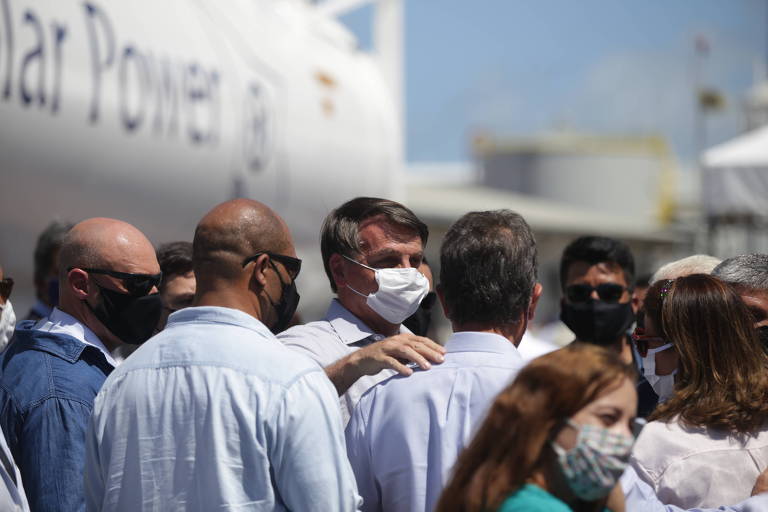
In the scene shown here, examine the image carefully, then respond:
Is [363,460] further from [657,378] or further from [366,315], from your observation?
[657,378]

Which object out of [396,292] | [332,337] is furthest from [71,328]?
[396,292]

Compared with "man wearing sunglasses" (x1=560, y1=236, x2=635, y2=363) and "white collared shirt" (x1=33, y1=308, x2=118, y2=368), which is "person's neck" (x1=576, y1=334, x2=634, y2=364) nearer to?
"man wearing sunglasses" (x1=560, y1=236, x2=635, y2=363)

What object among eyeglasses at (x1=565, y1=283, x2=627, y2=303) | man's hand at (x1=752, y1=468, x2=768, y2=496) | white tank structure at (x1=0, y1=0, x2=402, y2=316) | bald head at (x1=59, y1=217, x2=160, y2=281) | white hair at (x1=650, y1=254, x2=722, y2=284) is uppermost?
white tank structure at (x1=0, y1=0, x2=402, y2=316)

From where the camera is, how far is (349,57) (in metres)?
9.48

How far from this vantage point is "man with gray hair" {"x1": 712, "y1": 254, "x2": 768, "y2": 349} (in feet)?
10.7

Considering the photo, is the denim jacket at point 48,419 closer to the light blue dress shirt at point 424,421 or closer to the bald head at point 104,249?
the bald head at point 104,249

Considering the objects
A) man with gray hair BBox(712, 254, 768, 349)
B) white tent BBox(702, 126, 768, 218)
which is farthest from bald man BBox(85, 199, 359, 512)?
white tent BBox(702, 126, 768, 218)

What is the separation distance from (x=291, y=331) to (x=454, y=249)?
79cm

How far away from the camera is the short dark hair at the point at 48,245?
476 centimetres

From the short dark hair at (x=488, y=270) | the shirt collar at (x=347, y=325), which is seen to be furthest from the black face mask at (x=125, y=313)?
the short dark hair at (x=488, y=270)

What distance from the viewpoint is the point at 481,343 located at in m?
2.58

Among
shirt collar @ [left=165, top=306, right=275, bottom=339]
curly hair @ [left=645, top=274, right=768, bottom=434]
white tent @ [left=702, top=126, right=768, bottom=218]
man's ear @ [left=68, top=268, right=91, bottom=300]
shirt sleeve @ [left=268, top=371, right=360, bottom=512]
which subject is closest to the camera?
shirt sleeve @ [left=268, top=371, right=360, bottom=512]

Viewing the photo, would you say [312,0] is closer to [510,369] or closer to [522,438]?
[510,369]

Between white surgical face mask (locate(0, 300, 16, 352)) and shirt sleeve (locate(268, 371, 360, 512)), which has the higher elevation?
white surgical face mask (locate(0, 300, 16, 352))
